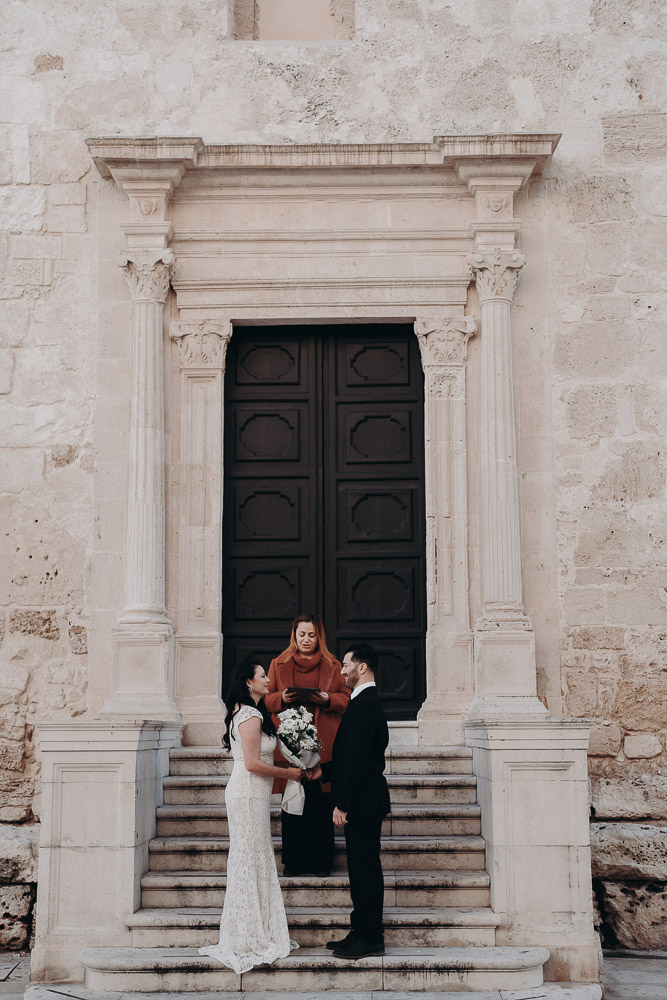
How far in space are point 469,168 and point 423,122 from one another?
2.01ft

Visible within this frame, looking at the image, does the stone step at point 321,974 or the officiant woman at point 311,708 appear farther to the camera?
the officiant woman at point 311,708

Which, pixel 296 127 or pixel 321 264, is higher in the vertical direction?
pixel 296 127

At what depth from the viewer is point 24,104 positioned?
31.9 ft

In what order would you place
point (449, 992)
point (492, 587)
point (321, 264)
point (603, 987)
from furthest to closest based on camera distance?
point (321, 264) → point (492, 587) → point (603, 987) → point (449, 992)

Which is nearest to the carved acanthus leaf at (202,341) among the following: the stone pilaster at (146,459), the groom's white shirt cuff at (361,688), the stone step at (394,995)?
the stone pilaster at (146,459)

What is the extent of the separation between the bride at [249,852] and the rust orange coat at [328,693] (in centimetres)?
62

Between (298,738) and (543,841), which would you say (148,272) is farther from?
(543,841)

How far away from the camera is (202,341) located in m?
9.53

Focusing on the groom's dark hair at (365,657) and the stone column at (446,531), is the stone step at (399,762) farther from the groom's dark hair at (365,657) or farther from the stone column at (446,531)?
the groom's dark hair at (365,657)

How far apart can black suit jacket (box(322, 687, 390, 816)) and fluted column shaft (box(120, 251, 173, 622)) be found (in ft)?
8.80

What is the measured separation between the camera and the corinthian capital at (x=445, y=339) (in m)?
9.48

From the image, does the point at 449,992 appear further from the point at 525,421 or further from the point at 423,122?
the point at 423,122

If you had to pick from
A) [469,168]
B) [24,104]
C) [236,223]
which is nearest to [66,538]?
[236,223]

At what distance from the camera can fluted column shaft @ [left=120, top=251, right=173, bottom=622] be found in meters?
9.03
